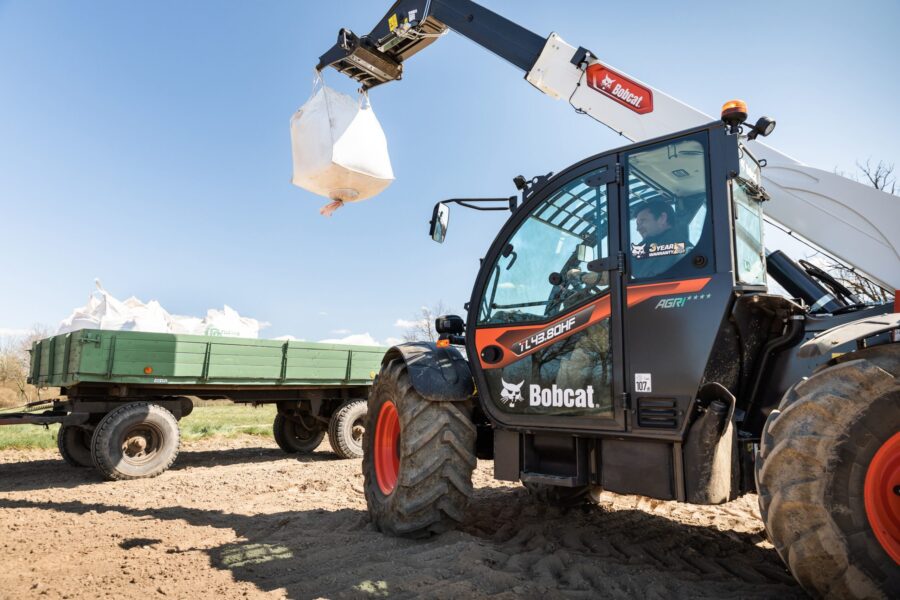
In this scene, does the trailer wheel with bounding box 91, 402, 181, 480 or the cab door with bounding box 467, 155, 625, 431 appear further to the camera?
the trailer wheel with bounding box 91, 402, 181, 480

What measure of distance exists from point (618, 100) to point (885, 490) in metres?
3.47

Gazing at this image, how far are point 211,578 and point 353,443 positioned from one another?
612 cm

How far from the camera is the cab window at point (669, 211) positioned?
3.37 m

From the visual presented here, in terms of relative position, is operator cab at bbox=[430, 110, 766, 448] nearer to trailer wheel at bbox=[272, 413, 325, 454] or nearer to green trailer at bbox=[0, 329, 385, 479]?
green trailer at bbox=[0, 329, 385, 479]

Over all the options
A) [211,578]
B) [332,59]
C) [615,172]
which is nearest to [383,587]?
[211,578]

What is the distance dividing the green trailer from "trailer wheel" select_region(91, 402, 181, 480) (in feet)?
0.04

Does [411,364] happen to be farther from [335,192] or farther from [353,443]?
[353,443]

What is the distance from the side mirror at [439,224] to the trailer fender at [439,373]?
2.88ft

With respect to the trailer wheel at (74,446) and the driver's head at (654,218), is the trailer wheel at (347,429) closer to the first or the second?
the trailer wheel at (74,446)

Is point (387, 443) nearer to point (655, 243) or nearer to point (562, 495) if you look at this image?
point (562, 495)

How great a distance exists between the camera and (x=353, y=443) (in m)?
9.72

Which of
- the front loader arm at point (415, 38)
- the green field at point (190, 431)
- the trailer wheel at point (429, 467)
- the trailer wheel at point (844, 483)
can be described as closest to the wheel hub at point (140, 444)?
the green field at point (190, 431)

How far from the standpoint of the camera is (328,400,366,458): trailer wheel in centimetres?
957

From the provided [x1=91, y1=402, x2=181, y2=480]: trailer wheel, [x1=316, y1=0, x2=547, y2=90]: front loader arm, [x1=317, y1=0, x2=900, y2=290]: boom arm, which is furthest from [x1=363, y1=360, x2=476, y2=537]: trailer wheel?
[x1=91, y1=402, x2=181, y2=480]: trailer wheel
